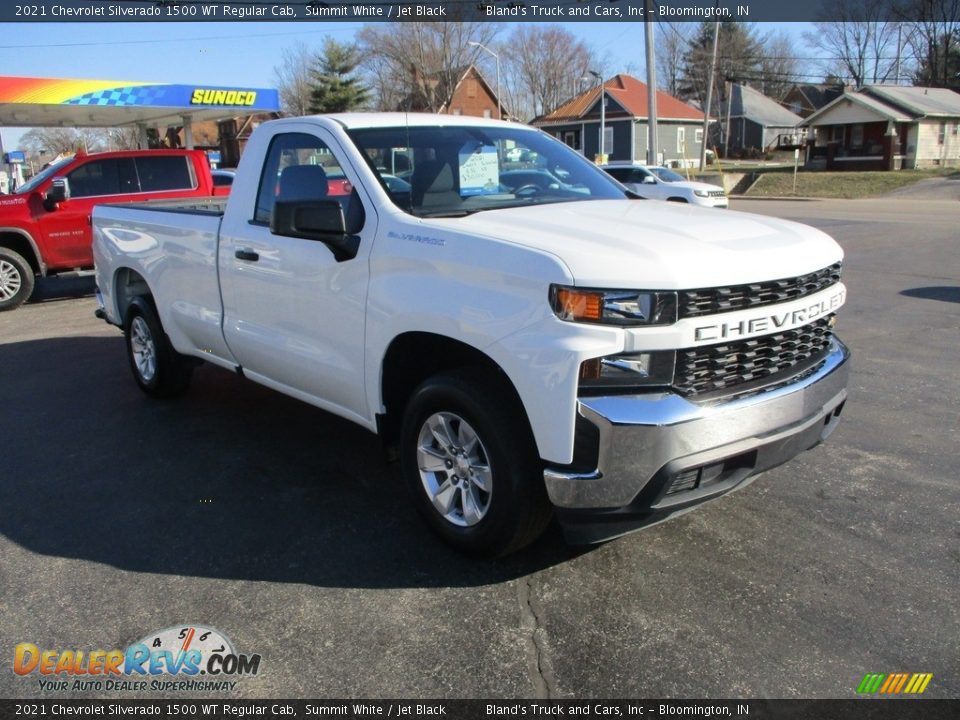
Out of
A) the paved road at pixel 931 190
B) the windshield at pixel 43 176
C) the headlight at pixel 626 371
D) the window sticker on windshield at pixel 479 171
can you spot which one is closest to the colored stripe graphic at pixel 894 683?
the headlight at pixel 626 371

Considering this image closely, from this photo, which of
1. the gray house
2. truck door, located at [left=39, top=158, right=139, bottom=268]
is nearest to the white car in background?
truck door, located at [left=39, top=158, right=139, bottom=268]

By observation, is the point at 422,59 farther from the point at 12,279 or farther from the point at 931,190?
the point at 931,190

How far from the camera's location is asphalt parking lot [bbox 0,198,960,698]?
291cm

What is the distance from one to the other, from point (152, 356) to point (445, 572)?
11.8 ft

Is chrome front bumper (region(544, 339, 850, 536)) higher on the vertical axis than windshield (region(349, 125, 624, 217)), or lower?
lower

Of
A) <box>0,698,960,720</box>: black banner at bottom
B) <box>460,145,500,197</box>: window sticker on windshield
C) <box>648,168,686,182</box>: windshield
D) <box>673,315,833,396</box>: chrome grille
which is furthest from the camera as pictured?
<box>648,168,686,182</box>: windshield

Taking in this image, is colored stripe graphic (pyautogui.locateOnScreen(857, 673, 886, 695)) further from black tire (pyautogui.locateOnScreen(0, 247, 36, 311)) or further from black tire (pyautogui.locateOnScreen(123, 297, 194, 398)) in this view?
black tire (pyautogui.locateOnScreen(0, 247, 36, 311))

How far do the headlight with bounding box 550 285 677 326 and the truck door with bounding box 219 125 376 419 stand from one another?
1245 millimetres

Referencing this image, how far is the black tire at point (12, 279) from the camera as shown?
11141 mm

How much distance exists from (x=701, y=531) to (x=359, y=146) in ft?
8.38

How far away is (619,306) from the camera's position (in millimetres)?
2928

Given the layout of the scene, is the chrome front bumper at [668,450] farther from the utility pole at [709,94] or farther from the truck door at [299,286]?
the utility pole at [709,94]

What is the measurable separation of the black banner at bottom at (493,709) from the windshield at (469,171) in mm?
2132

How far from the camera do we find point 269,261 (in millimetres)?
4441
